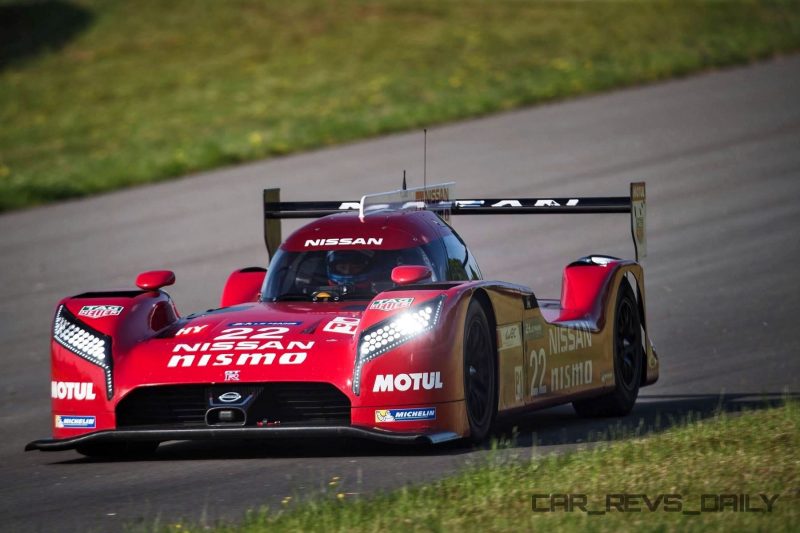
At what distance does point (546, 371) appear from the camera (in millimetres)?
9133

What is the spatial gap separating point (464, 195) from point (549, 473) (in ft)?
43.6

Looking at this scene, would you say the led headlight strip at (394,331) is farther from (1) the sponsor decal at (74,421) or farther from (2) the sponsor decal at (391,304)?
(1) the sponsor decal at (74,421)

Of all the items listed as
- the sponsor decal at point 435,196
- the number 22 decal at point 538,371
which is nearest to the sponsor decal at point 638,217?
the sponsor decal at point 435,196

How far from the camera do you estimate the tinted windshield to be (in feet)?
30.2

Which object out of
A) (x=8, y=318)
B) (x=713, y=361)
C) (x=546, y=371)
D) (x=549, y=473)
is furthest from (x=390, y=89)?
(x=549, y=473)

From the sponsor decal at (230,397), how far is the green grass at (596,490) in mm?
1032

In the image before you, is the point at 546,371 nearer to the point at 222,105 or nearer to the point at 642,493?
the point at 642,493

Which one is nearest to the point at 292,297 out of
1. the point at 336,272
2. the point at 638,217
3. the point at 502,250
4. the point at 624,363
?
the point at 336,272

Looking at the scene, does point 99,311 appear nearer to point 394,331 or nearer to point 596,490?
point 394,331

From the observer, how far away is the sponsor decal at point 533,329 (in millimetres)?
8906

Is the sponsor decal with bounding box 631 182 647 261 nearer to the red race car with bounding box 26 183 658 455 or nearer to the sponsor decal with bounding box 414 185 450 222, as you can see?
the red race car with bounding box 26 183 658 455

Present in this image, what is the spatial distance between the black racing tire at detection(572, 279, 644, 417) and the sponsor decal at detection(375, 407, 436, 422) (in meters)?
2.51

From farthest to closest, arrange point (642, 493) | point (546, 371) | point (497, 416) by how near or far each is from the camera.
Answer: point (546, 371)
point (497, 416)
point (642, 493)

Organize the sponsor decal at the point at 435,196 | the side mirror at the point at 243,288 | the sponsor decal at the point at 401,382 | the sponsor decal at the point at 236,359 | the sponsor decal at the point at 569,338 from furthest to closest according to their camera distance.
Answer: the side mirror at the point at 243,288 < the sponsor decal at the point at 435,196 < the sponsor decal at the point at 569,338 < the sponsor decal at the point at 236,359 < the sponsor decal at the point at 401,382
